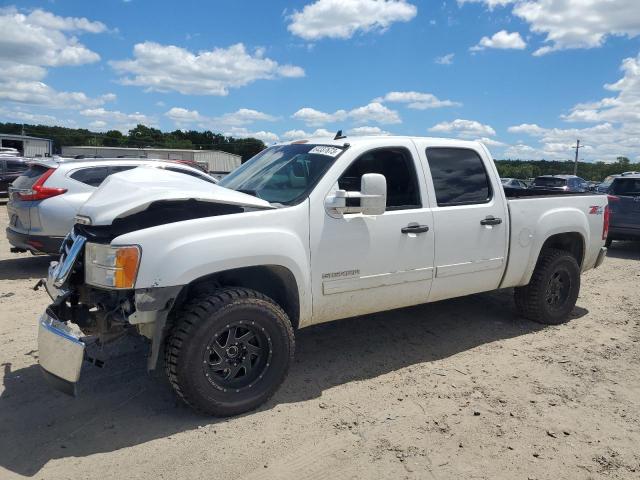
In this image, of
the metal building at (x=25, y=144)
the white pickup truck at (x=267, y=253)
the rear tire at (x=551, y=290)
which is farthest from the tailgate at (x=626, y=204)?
the metal building at (x=25, y=144)

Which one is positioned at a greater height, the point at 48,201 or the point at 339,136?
the point at 339,136

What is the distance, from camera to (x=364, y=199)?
380 centimetres

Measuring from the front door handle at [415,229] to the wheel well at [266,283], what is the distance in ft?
3.56

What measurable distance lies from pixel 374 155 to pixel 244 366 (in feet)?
6.72

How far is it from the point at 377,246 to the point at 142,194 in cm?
180

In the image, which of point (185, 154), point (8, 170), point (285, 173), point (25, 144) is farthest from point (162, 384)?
Answer: point (25, 144)

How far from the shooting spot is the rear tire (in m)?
5.59

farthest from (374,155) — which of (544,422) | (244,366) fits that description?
(544,422)

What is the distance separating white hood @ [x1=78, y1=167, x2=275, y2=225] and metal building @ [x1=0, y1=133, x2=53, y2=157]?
178ft

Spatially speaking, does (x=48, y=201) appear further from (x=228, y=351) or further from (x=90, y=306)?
(x=228, y=351)

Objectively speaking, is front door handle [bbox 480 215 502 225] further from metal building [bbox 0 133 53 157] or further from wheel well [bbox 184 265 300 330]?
metal building [bbox 0 133 53 157]

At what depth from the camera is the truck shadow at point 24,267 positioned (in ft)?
25.0

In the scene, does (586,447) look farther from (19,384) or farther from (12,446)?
(19,384)

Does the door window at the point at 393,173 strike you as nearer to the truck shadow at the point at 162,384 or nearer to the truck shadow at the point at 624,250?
the truck shadow at the point at 162,384
